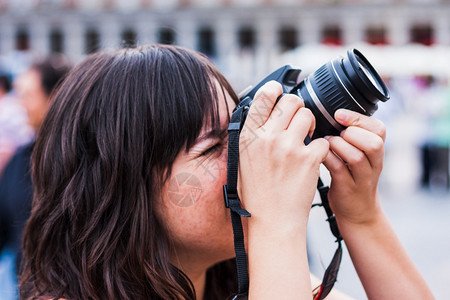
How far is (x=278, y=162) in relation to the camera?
3.39 ft

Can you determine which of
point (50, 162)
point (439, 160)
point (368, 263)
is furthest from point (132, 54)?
point (439, 160)

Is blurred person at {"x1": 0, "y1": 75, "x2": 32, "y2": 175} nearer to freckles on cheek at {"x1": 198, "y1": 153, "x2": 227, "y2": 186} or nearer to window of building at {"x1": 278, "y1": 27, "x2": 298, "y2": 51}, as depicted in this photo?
freckles on cheek at {"x1": 198, "y1": 153, "x2": 227, "y2": 186}

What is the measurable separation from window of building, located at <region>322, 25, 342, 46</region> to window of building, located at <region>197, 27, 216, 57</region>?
820cm

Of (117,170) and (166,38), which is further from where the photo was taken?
(166,38)

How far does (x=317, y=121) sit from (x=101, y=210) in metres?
0.59

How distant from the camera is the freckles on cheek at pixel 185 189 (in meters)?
1.19

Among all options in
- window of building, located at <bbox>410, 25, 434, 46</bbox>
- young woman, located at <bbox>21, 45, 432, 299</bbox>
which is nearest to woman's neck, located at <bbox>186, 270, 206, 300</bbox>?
young woman, located at <bbox>21, 45, 432, 299</bbox>

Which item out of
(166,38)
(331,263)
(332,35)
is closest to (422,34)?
(332,35)

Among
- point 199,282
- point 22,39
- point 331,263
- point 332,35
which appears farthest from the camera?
point 22,39

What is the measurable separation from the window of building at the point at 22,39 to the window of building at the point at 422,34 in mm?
28586

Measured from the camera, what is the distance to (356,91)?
1190 millimetres

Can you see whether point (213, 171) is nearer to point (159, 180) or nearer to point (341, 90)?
point (159, 180)

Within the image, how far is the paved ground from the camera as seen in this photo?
163 inches

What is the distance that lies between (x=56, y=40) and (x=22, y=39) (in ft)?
8.35
